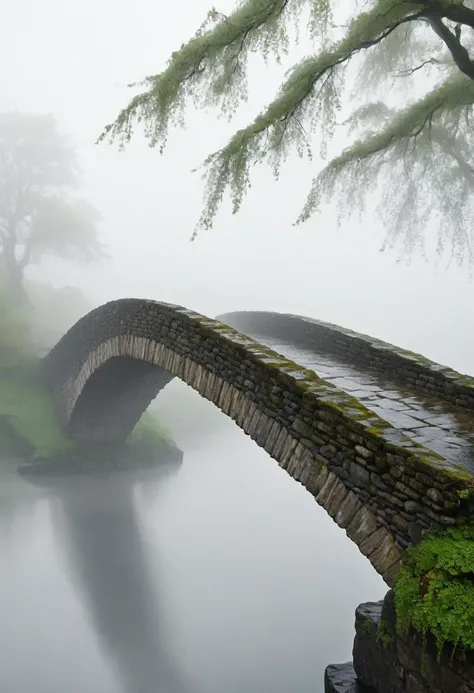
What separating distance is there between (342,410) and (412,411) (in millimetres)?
1932

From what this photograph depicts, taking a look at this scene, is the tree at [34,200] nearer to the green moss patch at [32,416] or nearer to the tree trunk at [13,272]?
the tree trunk at [13,272]

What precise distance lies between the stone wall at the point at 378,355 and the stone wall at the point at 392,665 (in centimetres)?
294

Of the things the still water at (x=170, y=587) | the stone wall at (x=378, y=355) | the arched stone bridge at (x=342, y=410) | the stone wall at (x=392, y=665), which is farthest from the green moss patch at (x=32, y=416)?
the stone wall at (x=392, y=665)

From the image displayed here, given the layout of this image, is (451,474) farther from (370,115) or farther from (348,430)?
(370,115)

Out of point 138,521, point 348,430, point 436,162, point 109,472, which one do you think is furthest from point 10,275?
point 348,430

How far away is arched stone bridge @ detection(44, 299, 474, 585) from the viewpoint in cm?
418

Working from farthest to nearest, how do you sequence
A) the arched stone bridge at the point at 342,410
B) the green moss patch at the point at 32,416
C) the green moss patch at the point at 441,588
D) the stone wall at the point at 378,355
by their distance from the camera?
the green moss patch at the point at 32,416 → the stone wall at the point at 378,355 → the arched stone bridge at the point at 342,410 → the green moss patch at the point at 441,588

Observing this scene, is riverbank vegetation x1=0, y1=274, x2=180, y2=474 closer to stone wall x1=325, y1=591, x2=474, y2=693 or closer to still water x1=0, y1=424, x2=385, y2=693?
still water x1=0, y1=424, x2=385, y2=693

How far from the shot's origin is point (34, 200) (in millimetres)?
30281

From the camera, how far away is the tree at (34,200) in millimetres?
29750

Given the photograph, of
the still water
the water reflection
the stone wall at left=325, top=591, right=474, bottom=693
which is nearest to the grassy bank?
the still water

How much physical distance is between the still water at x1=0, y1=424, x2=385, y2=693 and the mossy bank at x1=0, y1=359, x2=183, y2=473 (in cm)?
70

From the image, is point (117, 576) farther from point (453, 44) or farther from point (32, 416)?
point (453, 44)

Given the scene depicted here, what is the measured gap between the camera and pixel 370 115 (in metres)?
14.1
